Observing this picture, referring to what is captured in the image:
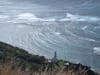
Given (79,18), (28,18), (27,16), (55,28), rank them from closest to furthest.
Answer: (55,28) < (79,18) < (28,18) < (27,16)

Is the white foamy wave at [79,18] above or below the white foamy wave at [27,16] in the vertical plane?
below

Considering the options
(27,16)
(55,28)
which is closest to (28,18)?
(27,16)

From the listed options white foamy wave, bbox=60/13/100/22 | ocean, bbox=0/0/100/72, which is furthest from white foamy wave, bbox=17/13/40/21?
white foamy wave, bbox=60/13/100/22

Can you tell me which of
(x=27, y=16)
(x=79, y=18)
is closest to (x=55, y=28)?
(x=79, y=18)

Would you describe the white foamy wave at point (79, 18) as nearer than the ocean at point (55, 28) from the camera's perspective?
No

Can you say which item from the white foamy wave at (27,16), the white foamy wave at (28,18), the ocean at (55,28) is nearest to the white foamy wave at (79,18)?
the ocean at (55,28)

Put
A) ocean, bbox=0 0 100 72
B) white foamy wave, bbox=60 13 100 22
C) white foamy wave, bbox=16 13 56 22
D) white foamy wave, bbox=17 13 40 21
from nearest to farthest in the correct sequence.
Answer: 1. ocean, bbox=0 0 100 72
2. white foamy wave, bbox=60 13 100 22
3. white foamy wave, bbox=16 13 56 22
4. white foamy wave, bbox=17 13 40 21

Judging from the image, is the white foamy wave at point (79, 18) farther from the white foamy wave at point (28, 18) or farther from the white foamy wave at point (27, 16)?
the white foamy wave at point (27, 16)

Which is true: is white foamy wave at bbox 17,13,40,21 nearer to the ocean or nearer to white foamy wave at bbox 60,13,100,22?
the ocean

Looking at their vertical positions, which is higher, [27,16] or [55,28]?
[27,16]

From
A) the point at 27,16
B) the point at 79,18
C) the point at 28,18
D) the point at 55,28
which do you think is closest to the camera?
the point at 55,28

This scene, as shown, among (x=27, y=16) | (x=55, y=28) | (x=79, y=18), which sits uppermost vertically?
(x=27, y=16)

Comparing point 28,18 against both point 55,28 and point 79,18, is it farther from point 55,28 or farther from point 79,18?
point 55,28

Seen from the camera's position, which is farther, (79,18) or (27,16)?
(27,16)
